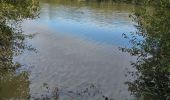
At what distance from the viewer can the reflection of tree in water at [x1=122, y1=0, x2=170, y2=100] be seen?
21356mm

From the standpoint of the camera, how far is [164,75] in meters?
24.5

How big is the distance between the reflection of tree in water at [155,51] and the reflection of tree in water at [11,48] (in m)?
8.51

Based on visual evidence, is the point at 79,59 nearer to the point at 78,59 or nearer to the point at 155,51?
the point at 78,59

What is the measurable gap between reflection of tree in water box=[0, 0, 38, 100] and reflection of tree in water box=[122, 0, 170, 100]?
335 inches

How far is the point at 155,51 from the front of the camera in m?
23.7

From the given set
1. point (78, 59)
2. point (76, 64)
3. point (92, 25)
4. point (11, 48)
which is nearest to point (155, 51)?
point (76, 64)

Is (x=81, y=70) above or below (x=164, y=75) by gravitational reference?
below

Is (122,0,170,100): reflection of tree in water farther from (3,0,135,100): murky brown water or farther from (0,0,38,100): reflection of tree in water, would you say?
(0,0,38,100): reflection of tree in water

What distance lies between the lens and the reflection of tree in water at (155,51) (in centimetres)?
2136

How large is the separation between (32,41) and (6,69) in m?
16.2

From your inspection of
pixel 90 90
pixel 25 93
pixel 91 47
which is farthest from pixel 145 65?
pixel 91 47

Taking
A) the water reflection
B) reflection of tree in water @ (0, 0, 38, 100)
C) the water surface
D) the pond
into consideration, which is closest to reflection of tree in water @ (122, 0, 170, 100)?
the pond

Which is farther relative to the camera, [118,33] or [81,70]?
[118,33]

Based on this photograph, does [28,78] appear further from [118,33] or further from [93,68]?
[118,33]
